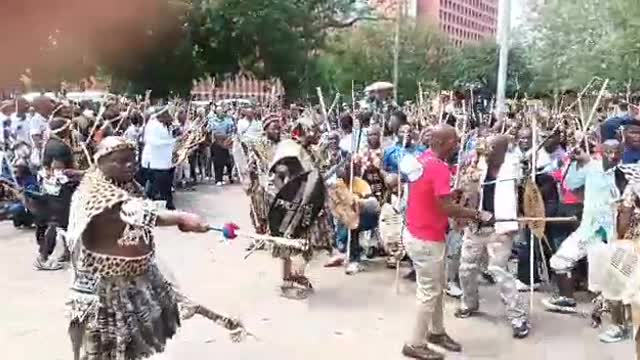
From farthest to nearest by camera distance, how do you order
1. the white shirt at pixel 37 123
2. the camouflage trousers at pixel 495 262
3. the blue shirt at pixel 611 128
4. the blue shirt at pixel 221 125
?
1. the blue shirt at pixel 221 125
2. the white shirt at pixel 37 123
3. the blue shirt at pixel 611 128
4. the camouflage trousers at pixel 495 262

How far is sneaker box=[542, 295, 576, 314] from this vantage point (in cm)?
705

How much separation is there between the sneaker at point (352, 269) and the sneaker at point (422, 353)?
108 inches

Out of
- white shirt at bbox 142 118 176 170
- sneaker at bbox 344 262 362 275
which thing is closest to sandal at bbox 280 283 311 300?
sneaker at bbox 344 262 362 275

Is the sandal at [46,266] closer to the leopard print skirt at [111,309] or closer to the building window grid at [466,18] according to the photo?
the leopard print skirt at [111,309]

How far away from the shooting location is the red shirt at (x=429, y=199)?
5.44 metres

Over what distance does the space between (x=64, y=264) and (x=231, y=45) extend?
63.6 ft

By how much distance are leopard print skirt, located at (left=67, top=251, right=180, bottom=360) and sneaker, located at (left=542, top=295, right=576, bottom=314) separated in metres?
3.94

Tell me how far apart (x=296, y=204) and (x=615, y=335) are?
2.83 meters

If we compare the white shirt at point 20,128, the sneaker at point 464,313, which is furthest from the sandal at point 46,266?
the sneaker at point 464,313

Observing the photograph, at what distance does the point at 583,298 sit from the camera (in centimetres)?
753

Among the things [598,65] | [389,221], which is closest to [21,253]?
[389,221]

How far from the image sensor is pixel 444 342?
19.7ft

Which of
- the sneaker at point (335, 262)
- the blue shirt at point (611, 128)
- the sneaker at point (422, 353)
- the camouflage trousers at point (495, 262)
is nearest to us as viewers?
the sneaker at point (422, 353)

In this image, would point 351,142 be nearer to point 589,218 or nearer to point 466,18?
point 589,218
